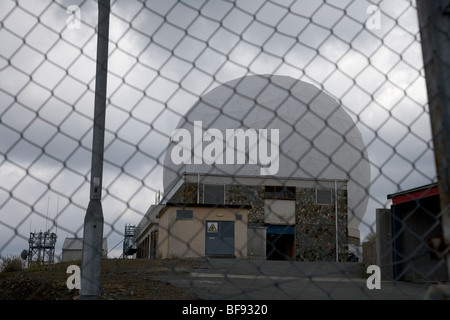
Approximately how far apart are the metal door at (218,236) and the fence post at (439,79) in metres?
14.2

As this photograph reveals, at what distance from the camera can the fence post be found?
1.87 metres

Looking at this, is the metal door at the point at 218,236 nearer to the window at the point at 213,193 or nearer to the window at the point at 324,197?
the window at the point at 213,193

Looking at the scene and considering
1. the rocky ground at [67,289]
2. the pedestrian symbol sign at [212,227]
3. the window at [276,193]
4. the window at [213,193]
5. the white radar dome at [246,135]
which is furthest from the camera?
the window at [276,193]

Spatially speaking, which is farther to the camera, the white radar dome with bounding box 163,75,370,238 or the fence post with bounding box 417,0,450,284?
the white radar dome with bounding box 163,75,370,238

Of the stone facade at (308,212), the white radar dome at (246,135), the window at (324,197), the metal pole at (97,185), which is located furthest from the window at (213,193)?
the metal pole at (97,185)

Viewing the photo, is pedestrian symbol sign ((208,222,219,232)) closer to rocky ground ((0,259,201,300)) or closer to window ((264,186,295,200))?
window ((264,186,295,200))

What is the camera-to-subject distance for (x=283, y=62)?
1.92 meters

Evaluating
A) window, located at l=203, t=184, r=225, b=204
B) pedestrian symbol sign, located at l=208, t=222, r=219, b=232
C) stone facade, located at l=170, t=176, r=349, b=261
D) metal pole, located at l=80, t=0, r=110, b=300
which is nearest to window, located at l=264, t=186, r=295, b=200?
stone facade, located at l=170, t=176, r=349, b=261

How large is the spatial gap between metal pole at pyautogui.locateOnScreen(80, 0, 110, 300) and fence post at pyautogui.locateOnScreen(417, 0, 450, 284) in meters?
1.18

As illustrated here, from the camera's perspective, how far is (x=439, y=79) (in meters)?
1.90

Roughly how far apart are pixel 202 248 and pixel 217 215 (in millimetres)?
1150

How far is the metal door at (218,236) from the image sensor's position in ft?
53.3
